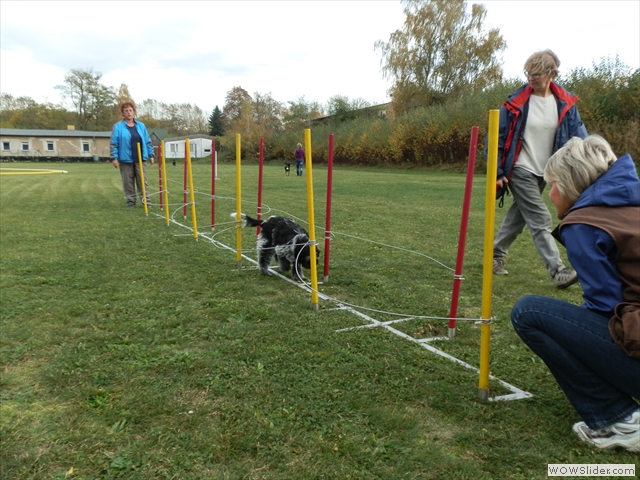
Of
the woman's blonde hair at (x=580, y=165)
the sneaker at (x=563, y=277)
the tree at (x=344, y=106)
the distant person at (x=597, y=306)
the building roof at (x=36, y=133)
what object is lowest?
the sneaker at (x=563, y=277)

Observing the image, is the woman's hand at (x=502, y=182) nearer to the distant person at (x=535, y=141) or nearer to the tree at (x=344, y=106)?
the distant person at (x=535, y=141)

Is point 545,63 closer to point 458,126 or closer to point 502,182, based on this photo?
point 502,182

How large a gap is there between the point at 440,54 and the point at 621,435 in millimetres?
36824

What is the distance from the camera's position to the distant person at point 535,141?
4.11 m

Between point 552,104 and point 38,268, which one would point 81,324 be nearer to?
point 38,268

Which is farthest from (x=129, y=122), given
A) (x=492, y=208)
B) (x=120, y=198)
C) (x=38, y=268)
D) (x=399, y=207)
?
(x=492, y=208)

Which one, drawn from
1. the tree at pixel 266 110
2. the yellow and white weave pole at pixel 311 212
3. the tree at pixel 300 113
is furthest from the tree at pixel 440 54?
the yellow and white weave pole at pixel 311 212

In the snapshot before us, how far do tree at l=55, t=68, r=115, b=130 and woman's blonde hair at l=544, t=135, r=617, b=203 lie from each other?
74.0m

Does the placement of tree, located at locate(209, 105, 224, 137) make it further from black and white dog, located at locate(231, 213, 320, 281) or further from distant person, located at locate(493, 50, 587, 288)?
distant person, located at locate(493, 50, 587, 288)

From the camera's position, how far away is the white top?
413cm

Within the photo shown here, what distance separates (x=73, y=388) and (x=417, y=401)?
189 cm

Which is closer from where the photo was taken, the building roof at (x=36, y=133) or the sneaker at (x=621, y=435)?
the sneaker at (x=621, y=435)

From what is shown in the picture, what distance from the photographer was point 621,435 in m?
1.98
